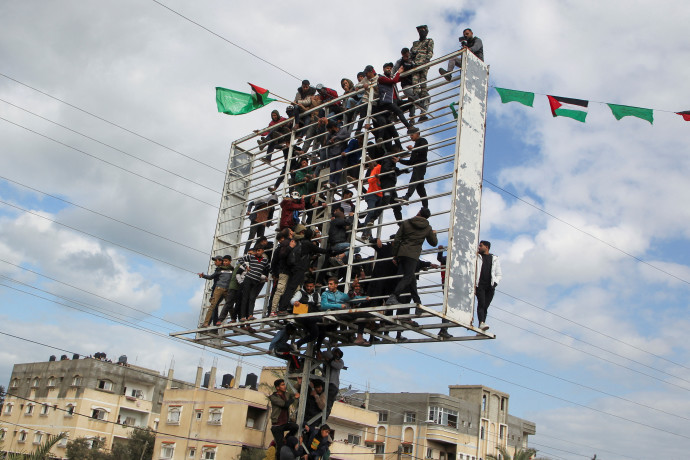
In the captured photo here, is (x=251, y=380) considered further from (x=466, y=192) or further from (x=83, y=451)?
(x=466, y=192)

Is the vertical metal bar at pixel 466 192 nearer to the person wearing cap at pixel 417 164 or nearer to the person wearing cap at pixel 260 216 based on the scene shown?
the person wearing cap at pixel 417 164

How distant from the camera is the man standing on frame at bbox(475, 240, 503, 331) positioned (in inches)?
550

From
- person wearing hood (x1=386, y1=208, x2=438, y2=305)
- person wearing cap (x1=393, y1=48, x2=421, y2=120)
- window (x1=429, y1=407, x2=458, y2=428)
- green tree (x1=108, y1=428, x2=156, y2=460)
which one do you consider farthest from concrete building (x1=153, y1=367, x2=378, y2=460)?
person wearing hood (x1=386, y1=208, x2=438, y2=305)

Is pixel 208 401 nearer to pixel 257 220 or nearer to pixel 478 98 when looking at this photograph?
pixel 257 220

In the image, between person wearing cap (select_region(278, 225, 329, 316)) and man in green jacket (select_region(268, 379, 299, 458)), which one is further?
person wearing cap (select_region(278, 225, 329, 316))

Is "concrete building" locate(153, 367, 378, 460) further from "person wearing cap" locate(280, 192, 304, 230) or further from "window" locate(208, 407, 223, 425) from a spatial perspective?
"person wearing cap" locate(280, 192, 304, 230)

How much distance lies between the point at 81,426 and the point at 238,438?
80.6 ft

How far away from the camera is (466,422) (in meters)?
68.9

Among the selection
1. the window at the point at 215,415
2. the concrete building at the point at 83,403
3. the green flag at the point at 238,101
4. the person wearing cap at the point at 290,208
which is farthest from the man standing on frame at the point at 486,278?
the concrete building at the point at 83,403

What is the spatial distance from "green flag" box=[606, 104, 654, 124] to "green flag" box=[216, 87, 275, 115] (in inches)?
355

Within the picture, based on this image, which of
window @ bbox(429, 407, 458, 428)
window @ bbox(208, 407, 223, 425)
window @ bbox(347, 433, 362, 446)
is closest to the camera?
window @ bbox(208, 407, 223, 425)

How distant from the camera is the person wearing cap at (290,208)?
56.9 feet

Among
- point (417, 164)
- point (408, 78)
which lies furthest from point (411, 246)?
point (408, 78)

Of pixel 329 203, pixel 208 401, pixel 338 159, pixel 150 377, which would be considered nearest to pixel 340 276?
pixel 329 203
